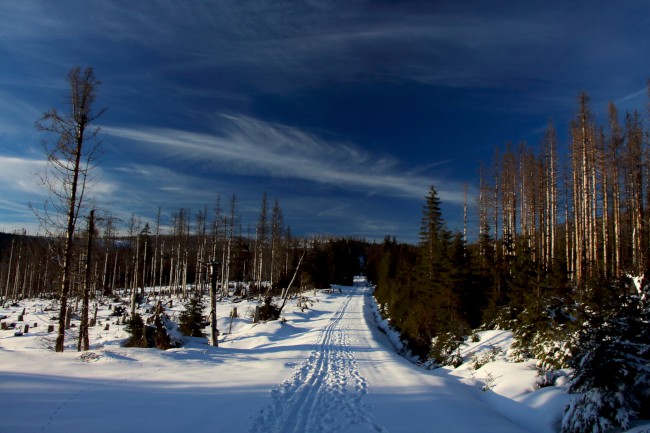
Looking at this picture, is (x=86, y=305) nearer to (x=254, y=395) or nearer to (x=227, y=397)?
(x=227, y=397)

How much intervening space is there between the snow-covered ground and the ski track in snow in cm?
2

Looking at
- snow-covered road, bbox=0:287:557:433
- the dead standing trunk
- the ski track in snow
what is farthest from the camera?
the dead standing trunk

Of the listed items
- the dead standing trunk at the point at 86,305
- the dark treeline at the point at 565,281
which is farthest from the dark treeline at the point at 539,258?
the dead standing trunk at the point at 86,305

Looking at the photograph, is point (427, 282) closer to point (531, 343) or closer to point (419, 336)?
point (419, 336)

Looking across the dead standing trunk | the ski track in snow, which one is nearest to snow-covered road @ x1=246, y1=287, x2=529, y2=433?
the ski track in snow

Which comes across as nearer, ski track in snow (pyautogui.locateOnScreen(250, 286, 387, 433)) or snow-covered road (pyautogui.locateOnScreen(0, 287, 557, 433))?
snow-covered road (pyautogui.locateOnScreen(0, 287, 557, 433))

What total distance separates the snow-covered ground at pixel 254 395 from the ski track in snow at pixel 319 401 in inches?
0.9

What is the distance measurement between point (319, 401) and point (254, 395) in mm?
1445

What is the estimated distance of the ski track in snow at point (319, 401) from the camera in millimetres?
6078

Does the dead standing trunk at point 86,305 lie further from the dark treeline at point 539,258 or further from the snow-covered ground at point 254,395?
the dark treeline at point 539,258

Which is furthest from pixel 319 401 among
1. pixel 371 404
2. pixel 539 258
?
pixel 539 258

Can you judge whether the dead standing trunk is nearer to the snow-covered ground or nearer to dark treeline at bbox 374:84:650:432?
the snow-covered ground

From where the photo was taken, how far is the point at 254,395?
7.66 metres

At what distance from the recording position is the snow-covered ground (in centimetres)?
562
